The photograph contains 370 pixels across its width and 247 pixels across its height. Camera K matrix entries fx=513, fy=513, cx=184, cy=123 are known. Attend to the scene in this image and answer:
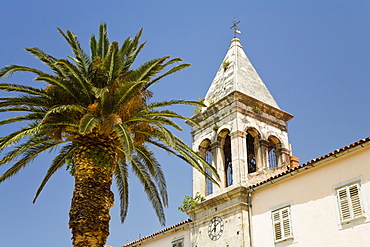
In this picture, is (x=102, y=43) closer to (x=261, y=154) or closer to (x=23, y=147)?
(x=23, y=147)

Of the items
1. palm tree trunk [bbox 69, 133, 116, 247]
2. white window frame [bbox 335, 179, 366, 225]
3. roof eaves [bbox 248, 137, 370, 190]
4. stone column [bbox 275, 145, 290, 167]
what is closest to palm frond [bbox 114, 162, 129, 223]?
palm tree trunk [bbox 69, 133, 116, 247]

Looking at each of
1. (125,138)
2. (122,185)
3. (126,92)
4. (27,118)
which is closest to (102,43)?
(126,92)

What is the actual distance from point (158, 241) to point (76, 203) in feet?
40.9

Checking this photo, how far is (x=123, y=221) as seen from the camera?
21.5 metres

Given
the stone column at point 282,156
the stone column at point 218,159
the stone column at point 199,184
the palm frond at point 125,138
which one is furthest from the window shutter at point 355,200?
the stone column at point 199,184

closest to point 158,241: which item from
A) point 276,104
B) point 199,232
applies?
point 199,232

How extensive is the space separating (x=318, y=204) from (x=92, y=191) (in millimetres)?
8663

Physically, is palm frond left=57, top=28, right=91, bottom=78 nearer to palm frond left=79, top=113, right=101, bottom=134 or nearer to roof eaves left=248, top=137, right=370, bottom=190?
palm frond left=79, top=113, right=101, bottom=134

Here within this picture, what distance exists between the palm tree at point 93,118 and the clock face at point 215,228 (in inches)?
216

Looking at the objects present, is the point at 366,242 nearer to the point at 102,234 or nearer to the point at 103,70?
the point at 102,234

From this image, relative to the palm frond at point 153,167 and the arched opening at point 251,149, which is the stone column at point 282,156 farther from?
the palm frond at point 153,167

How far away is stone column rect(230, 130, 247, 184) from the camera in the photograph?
23828mm

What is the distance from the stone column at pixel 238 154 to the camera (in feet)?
78.2

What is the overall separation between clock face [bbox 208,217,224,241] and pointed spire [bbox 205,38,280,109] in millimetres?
6500
